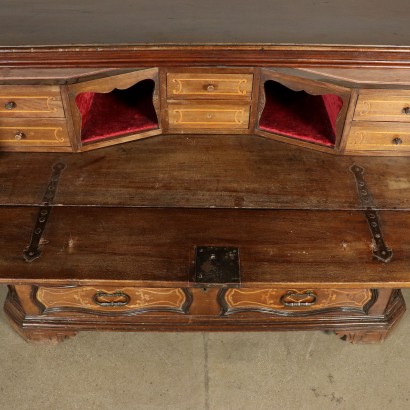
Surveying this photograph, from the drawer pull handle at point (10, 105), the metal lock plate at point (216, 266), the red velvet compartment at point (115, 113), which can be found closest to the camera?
the metal lock plate at point (216, 266)

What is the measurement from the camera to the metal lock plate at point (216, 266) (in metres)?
1.50

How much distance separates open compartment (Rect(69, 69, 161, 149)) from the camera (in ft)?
5.82

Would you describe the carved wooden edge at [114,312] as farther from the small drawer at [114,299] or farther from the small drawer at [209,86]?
the small drawer at [209,86]

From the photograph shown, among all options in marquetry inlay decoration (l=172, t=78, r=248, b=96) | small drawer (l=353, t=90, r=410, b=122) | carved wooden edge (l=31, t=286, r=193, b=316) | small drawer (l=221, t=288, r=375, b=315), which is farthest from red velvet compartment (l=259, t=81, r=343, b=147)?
carved wooden edge (l=31, t=286, r=193, b=316)

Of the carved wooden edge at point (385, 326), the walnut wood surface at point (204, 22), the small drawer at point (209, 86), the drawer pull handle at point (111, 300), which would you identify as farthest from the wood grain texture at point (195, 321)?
the walnut wood surface at point (204, 22)

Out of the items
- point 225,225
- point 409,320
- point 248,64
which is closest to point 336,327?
point 409,320

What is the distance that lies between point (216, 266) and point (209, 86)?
2.32 feet

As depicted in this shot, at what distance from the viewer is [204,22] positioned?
1819 millimetres

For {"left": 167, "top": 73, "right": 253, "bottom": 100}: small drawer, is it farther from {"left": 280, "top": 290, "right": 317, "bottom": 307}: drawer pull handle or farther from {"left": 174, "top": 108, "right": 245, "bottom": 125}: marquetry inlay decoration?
{"left": 280, "top": 290, "right": 317, "bottom": 307}: drawer pull handle

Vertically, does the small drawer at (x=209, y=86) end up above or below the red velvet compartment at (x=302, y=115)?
above

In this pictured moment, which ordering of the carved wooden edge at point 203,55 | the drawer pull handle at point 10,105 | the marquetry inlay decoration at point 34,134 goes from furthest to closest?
the marquetry inlay decoration at point 34,134
the drawer pull handle at point 10,105
the carved wooden edge at point 203,55

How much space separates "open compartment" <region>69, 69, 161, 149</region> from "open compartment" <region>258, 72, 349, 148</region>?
468mm

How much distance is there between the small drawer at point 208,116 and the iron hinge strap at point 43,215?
49 centimetres

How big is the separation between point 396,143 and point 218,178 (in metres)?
0.73
